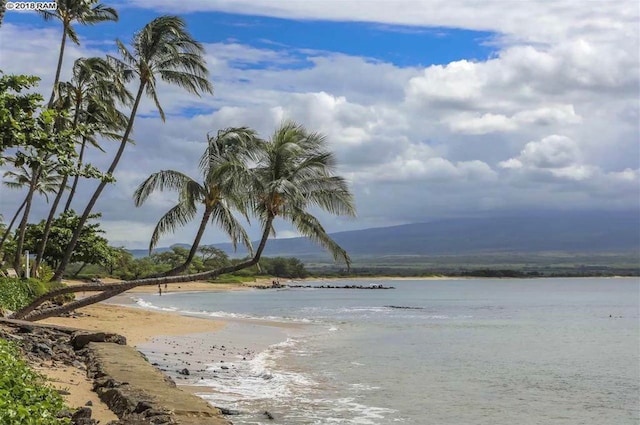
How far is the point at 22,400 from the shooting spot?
283 inches

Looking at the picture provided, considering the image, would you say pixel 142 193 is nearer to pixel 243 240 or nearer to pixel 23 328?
pixel 243 240

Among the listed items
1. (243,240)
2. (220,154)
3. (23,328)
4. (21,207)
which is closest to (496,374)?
(243,240)

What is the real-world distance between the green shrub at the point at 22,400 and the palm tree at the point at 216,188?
995cm

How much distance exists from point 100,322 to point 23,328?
11.7 metres

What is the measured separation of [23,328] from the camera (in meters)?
15.0

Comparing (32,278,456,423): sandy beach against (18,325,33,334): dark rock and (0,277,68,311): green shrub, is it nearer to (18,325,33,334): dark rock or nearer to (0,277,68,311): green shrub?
(0,277,68,311): green shrub

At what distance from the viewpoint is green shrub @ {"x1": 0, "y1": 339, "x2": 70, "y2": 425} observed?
633 cm

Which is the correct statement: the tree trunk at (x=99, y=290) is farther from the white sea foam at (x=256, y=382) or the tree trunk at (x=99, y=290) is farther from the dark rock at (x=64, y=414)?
the dark rock at (x=64, y=414)

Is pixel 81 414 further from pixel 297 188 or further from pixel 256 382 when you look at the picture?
pixel 297 188

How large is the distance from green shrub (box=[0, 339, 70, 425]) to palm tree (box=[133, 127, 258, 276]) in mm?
9954

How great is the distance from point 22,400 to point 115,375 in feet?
13.5

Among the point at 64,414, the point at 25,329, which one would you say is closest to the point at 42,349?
the point at 25,329

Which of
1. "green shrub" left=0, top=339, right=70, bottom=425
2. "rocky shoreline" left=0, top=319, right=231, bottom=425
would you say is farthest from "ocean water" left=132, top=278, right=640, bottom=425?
"green shrub" left=0, top=339, right=70, bottom=425

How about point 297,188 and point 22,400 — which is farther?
point 297,188
